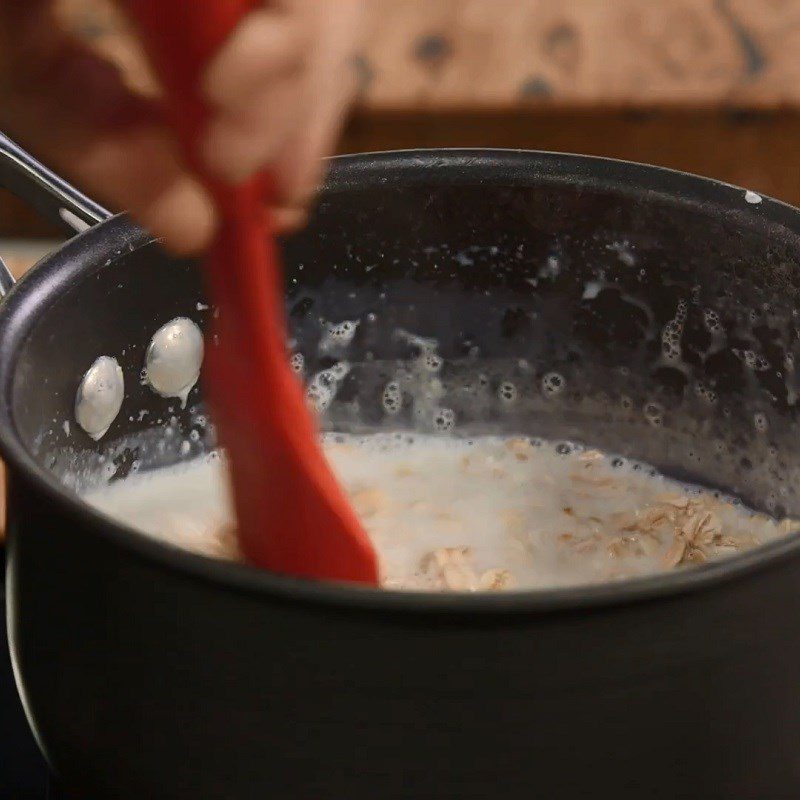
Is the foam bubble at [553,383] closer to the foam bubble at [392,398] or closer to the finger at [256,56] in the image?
the foam bubble at [392,398]

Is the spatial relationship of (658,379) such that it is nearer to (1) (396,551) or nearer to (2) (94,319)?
(1) (396,551)

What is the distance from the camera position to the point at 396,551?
36.1 inches

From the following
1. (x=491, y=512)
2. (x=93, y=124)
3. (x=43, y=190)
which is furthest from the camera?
(x=491, y=512)

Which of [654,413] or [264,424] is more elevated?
[654,413]

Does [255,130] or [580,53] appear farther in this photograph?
[580,53]

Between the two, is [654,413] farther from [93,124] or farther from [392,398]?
[93,124]

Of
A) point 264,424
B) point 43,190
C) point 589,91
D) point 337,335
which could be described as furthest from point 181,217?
point 589,91

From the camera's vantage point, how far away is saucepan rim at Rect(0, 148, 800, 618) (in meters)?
0.49

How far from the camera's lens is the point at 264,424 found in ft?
2.16

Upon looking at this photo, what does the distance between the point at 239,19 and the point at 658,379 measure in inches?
23.7

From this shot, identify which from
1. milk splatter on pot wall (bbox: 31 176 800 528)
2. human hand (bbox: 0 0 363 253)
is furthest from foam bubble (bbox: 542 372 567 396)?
human hand (bbox: 0 0 363 253)

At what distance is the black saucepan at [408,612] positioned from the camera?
1.69 ft

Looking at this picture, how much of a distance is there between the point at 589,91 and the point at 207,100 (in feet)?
3.88

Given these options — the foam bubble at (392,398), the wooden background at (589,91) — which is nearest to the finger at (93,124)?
the foam bubble at (392,398)
